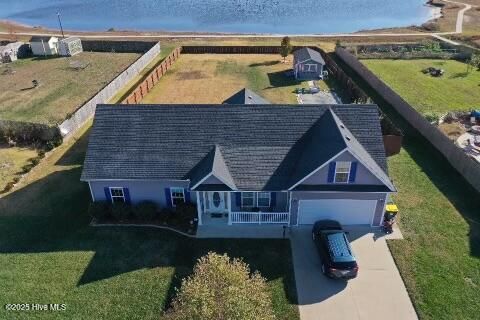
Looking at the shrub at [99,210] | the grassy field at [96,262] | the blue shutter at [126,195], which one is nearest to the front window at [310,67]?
the grassy field at [96,262]

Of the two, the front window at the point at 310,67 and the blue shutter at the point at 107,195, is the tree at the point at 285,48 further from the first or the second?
the blue shutter at the point at 107,195

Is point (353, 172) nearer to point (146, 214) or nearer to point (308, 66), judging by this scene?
point (146, 214)

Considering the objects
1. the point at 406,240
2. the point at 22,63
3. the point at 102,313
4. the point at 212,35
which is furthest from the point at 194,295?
the point at 212,35

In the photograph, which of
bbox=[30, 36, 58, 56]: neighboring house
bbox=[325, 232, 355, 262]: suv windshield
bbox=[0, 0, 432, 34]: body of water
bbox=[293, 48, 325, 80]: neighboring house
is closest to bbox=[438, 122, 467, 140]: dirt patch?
bbox=[325, 232, 355, 262]: suv windshield

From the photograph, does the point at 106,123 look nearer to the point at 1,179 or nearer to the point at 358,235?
the point at 1,179

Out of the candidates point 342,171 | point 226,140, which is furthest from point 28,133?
point 342,171
